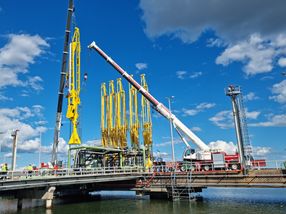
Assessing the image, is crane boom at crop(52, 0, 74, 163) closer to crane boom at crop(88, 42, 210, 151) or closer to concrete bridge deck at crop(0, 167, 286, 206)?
crane boom at crop(88, 42, 210, 151)

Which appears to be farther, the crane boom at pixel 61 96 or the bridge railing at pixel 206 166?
the crane boom at pixel 61 96

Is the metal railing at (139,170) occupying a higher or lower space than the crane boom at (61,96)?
lower

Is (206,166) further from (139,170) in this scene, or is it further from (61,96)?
(61,96)

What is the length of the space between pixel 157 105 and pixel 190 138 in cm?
1011

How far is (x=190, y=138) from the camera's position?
4581 centimetres

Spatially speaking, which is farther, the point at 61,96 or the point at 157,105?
the point at 61,96

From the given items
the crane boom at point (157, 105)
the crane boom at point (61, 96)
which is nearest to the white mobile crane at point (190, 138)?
the crane boom at point (157, 105)

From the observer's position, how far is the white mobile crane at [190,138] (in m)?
39.1

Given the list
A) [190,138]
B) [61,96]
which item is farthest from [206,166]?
[61,96]

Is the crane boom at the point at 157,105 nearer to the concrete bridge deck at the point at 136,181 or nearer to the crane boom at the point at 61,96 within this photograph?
the crane boom at the point at 61,96

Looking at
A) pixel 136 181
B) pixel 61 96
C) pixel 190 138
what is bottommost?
pixel 136 181

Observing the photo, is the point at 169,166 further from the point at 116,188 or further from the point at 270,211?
the point at 270,211

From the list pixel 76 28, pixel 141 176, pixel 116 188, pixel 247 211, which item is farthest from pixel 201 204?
pixel 76 28

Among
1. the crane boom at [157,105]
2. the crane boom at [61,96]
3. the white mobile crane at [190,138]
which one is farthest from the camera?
the crane boom at [61,96]
